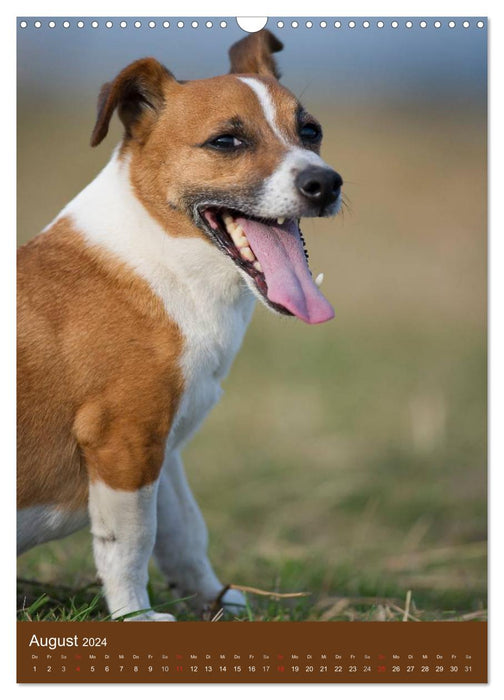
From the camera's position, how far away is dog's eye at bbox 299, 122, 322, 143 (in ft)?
14.5

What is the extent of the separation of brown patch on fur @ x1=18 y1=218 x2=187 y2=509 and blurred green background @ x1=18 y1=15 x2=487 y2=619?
49 cm

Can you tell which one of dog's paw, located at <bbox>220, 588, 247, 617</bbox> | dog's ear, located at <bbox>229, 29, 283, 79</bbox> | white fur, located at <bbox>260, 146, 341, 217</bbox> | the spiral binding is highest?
the spiral binding

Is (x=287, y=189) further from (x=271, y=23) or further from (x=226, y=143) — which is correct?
(x=271, y=23)

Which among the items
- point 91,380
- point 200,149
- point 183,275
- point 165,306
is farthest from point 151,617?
point 200,149

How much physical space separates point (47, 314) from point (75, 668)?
1.44 m

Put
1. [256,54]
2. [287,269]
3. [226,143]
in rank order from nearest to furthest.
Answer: [287,269]
[226,143]
[256,54]

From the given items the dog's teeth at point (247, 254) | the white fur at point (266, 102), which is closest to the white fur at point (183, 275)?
the dog's teeth at point (247, 254)

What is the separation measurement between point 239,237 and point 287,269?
0.28m

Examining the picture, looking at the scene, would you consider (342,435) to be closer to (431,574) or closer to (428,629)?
(431,574)

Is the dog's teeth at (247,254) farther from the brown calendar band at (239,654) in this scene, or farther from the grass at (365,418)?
the brown calendar band at (239,654)

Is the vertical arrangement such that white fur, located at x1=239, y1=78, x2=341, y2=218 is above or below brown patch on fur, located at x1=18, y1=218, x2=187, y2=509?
above

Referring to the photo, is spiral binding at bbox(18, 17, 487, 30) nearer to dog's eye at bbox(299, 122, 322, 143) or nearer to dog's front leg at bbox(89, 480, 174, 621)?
dog's eye at bbox(299, 122, 322, 143)

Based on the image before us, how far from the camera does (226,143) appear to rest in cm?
425

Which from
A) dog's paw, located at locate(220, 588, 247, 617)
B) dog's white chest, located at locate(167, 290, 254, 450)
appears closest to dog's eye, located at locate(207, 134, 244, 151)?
dog's white chest, located at locate(167, 290, 254, 450)
